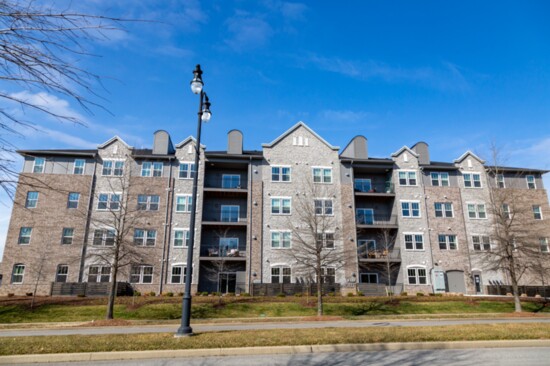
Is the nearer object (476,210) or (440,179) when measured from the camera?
(476,210)

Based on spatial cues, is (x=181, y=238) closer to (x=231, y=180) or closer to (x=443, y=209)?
(x=231, y=180)

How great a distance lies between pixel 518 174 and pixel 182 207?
36959 mm

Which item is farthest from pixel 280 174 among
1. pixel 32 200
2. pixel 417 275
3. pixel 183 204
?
pixel 32 200

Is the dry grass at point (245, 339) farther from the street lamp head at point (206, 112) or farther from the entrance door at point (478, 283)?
the entrance door at point (478, 283)

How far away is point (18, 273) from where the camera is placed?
30.3 metres

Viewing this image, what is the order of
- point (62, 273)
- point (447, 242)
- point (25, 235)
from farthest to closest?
point (447, 242)
point (25, 235)
point (62, 273)

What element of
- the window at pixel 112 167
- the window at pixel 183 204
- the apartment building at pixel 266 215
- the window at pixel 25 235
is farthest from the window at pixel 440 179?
the window at pixel 25 235

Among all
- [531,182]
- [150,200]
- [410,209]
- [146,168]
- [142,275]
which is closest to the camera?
[142,275]

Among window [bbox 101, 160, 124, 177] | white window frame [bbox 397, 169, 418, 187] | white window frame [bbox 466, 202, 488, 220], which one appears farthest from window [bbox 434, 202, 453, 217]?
window [bbox 101, 160, 124, 177]

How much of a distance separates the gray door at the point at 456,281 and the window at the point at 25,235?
131ft

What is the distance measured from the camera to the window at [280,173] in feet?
115

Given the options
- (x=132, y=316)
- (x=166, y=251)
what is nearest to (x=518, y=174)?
(x=166, y=251)

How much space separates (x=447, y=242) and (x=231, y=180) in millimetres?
22995

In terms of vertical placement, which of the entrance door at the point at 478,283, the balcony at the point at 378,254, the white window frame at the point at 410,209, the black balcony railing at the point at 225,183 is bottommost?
the entrance door at the point at 478,283
